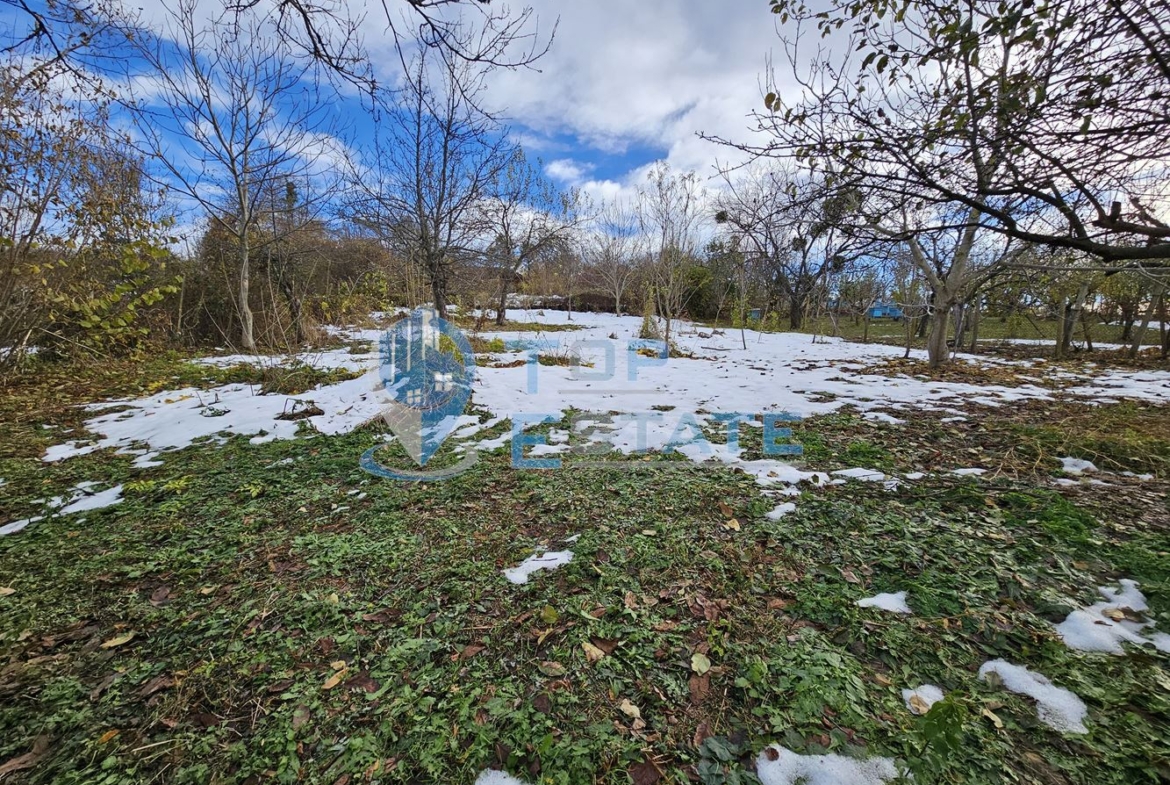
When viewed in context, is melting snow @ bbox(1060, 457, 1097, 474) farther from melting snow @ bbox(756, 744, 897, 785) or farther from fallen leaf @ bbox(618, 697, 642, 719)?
fallen leaf @ bbox(618, 697, 642, 719)

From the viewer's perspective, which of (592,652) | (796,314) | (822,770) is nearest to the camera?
(822,770)

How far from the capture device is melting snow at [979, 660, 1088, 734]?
3.59 feet

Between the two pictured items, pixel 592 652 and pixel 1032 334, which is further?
pixel 1032 334

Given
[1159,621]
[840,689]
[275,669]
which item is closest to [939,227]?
[1159,621]

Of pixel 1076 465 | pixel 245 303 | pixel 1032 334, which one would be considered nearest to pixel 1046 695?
pixel 1076 465

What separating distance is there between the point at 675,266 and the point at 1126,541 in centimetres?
1041

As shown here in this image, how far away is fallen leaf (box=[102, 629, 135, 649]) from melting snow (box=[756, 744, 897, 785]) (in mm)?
2137

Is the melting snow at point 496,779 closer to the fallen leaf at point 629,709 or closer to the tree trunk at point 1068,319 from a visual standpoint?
the fallen leaf at point 629,709

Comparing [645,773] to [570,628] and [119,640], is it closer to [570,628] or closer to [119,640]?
[570,628]

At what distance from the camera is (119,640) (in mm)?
1503

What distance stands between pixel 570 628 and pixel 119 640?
1618 mm

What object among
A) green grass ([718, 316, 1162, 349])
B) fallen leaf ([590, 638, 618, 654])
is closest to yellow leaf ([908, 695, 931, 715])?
fallen leaf ([590, 638, 618, 654])

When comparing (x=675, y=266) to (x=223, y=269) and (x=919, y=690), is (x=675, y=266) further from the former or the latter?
(x=919, y=690)

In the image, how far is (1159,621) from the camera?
53.6 inches
